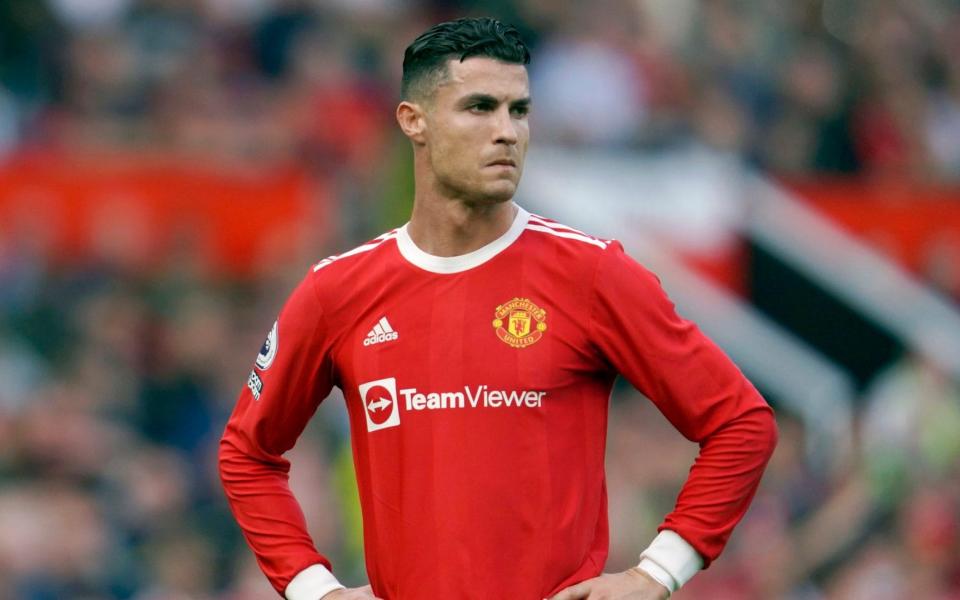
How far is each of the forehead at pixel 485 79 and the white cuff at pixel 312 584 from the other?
53.6 inches

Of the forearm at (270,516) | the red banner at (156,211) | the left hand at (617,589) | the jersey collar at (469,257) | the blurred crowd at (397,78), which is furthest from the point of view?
the blurred crowd at (397,78)

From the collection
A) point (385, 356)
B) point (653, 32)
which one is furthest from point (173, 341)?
point (385, 356)

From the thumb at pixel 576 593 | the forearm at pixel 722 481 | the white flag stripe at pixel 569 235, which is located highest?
the white flag stripe at pixel 569 235

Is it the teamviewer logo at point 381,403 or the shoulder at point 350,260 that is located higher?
the shoulder at point 350,260

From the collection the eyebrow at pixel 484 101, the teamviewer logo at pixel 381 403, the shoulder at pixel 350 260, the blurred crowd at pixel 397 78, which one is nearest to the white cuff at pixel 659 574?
the teamviewer logo at pixel 381 403

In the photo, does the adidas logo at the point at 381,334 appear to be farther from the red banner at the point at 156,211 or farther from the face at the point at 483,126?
the red banner at the point at 156,211

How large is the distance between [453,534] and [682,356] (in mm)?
761

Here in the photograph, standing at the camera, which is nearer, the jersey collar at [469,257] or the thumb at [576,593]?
the thumb at [576,593]

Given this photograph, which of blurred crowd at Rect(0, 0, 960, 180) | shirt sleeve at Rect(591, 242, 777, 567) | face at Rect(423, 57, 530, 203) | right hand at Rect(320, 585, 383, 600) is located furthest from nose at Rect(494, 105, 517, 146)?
blurred crowd at Rect(0, 0, 960, 180)

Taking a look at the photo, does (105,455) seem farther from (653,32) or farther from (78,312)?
(653,32)

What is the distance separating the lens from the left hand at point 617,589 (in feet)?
16.9

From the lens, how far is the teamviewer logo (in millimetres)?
5402

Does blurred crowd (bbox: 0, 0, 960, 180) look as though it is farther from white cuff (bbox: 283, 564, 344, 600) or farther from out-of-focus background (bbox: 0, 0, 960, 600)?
white cuff (bbox: 283, 564, 344, 600)

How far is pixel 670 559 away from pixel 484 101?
1307 millimetres
